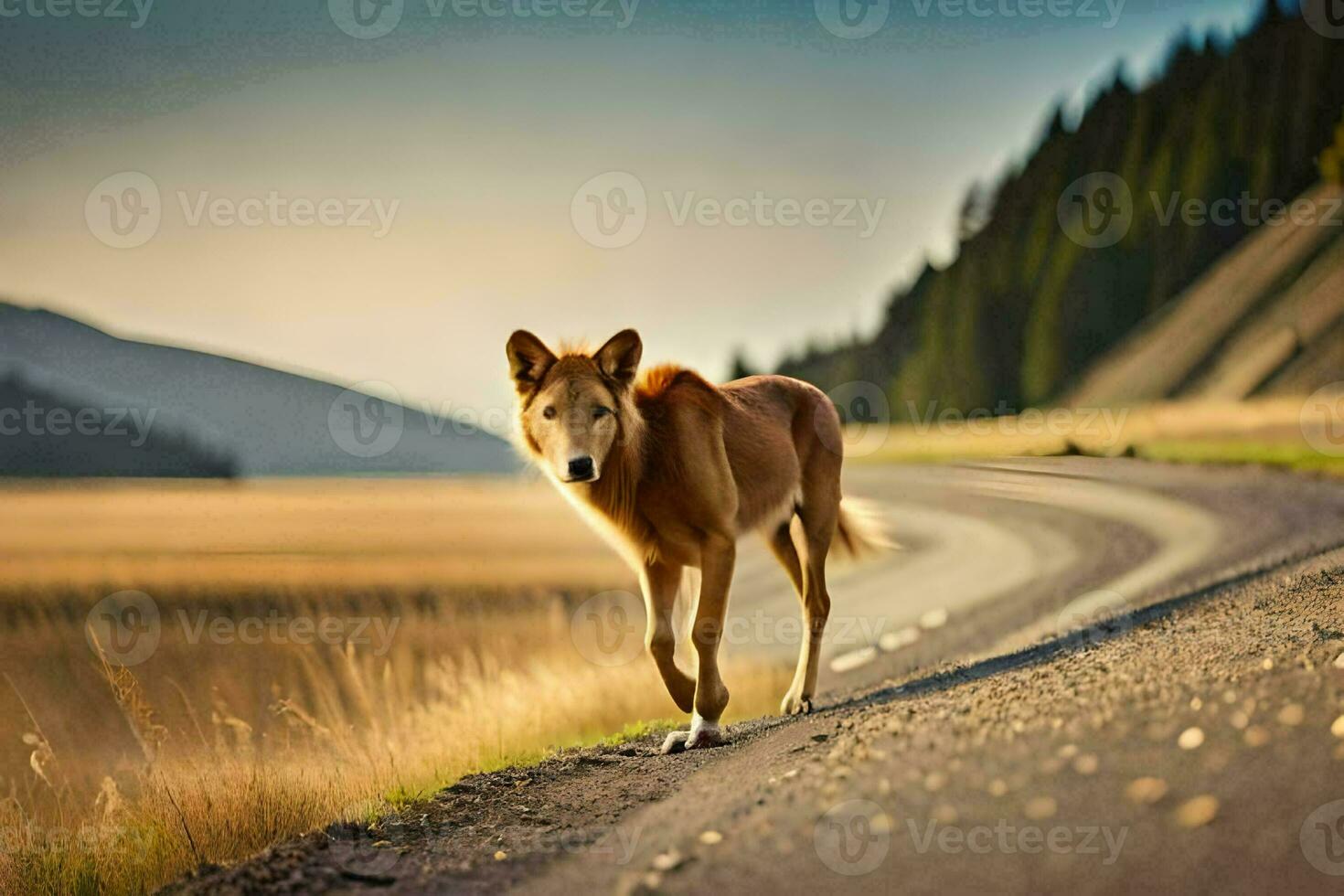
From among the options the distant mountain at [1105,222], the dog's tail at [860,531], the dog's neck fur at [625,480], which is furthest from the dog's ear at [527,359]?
the distant mountain at [1105,222]

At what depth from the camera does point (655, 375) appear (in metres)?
9.27

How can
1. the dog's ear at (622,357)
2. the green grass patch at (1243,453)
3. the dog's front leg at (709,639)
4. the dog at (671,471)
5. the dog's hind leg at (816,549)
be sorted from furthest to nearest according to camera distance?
the green grass patch at (1243,453) → the dog's hind leg at (816,549) → the dog's front leg at (709,639) → the dog's ear at (622,357) → the dog at (671,471)

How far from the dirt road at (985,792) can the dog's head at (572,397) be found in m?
2.33

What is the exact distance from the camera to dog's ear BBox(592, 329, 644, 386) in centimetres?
846

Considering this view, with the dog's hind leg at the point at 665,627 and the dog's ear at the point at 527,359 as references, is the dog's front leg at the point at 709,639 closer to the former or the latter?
the dog's hind leg at the point at 665,627

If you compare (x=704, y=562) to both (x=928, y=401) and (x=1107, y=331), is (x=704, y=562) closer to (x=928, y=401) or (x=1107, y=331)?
(x=928, y=401)

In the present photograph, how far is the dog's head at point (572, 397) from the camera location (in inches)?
320

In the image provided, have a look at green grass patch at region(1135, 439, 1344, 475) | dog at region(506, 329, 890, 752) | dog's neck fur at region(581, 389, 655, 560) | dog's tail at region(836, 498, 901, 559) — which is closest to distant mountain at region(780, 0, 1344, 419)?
green grass patch at region(1135, 439, 1344, 475)

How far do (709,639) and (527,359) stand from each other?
2381mm

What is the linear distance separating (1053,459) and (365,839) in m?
24.4

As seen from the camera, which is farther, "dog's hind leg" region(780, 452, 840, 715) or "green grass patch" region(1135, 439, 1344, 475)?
"green grass patch" region(1135, 439, 1344, 475)

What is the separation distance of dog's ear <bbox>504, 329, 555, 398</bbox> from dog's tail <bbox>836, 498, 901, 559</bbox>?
368 centimetres

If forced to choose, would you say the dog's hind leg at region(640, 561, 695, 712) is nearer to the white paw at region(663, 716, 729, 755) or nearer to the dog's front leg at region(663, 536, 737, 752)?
the dog's front leg at region(663, 536, 737, 752)

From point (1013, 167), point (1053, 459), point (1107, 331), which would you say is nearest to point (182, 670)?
point (1053, 459)
